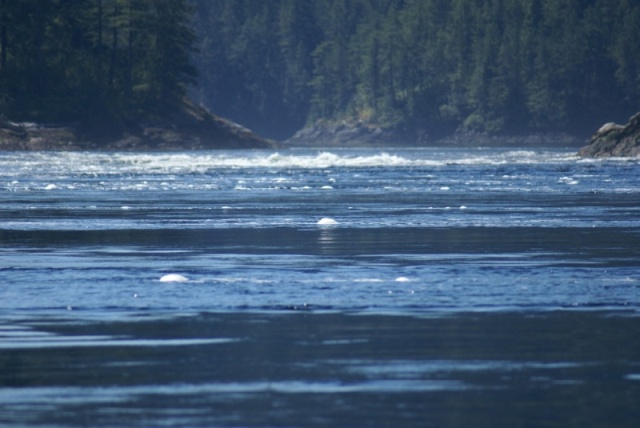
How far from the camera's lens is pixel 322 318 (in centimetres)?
1386

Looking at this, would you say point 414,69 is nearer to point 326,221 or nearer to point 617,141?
point 617,141

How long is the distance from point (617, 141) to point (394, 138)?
111m

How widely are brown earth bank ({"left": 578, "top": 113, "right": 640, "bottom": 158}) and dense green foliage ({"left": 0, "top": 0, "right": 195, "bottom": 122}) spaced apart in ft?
157

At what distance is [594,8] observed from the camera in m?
186

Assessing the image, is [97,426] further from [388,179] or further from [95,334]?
[388,179]

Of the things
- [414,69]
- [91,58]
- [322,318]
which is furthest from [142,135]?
[322,318]

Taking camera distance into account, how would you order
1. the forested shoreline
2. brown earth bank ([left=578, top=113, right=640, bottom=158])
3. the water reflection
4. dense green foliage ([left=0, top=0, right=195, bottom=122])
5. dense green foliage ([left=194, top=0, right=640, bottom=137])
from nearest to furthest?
the water reflection → brown earth bank ([left=578, top=113, right=640, bottom=158]) → dense green foliage ([left=0, top=0, right=195, bottom=122]) → the forested shoreline → dense green foliage ([left=194, top=0, right=640, bottom=137])

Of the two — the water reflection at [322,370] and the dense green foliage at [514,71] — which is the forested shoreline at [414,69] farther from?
the water reflection at [322,370]

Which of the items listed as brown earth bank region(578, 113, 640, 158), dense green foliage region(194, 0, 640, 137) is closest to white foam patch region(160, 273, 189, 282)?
brown earth bank region(578, 113, 640, 158)

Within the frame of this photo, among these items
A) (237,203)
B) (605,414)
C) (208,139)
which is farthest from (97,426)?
(208,139)

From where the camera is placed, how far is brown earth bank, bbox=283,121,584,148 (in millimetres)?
167375

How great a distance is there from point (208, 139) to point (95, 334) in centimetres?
10063

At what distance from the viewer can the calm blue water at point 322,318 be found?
996 centimetres

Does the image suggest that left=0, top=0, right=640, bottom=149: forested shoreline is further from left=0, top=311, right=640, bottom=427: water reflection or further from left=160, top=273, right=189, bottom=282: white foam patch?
left=0, top=311, right=640, bottom=427: water reflection
